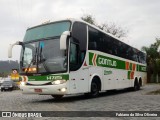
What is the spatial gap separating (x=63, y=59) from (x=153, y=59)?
175 ft

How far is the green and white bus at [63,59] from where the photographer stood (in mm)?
14320

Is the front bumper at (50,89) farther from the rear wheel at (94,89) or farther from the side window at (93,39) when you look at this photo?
the side window at (93,39)

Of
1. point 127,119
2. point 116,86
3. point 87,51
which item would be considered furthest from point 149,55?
point 127,119

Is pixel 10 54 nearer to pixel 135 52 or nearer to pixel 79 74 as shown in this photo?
pixel 79 74

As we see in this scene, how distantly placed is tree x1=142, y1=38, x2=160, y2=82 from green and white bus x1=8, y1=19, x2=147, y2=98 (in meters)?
45.7

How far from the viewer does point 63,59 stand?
1430 cm

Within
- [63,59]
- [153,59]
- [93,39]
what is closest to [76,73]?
[63,59]

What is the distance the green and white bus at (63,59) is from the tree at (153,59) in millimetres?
45674

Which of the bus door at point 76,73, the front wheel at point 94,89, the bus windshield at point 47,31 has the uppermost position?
the bus windshield at point 47,31

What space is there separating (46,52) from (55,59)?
0.62 m

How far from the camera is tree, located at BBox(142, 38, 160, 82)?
62891mm

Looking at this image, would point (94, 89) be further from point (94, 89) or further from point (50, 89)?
point (50, 89)

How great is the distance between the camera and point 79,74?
50.6ft

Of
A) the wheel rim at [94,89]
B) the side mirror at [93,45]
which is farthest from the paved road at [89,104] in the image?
the side mirror at [93,45]
